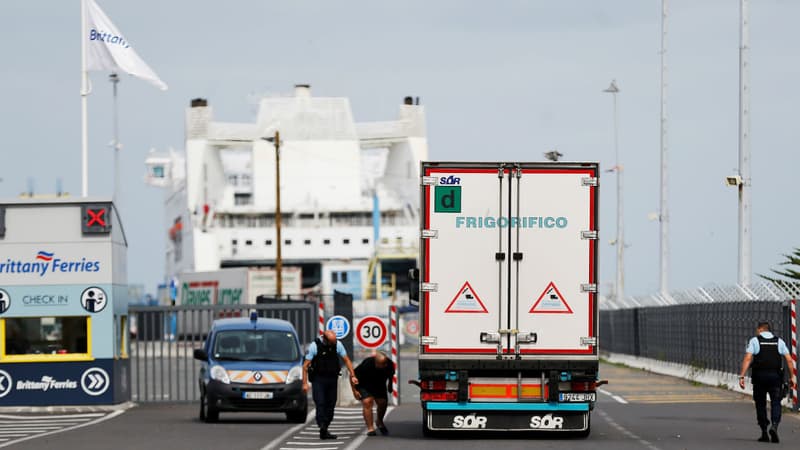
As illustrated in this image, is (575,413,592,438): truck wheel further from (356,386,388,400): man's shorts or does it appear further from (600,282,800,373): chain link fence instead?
(600,282,800,373): chain link fence

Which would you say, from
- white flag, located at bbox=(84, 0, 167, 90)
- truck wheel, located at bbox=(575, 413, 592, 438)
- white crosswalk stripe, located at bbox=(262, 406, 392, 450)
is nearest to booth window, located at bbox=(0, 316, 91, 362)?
white crosswalk stripe, located at bbox=(262, 406, 392, 450)

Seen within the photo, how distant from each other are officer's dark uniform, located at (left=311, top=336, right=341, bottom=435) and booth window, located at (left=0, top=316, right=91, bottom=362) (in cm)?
844

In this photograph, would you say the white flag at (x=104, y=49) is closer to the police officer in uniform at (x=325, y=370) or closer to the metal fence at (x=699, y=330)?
the police officer in uniform at (x=325, y=370)

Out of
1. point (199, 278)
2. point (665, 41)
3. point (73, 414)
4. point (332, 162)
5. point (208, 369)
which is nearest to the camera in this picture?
point (208, 369)

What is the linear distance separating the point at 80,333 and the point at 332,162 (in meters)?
79.6

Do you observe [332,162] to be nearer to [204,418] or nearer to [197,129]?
[197,129]

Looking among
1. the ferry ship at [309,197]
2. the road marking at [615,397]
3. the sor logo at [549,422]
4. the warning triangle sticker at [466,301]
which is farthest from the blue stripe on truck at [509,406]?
the ferry ship at [309,197]

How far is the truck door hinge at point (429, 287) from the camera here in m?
20.7

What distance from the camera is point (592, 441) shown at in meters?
20.8

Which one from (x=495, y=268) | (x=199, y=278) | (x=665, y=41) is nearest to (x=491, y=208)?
(x=495, y=268)

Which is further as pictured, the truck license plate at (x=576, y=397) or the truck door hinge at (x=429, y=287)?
the truck license plate at (x=576, y=397)

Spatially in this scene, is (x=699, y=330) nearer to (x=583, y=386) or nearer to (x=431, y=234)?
(x=583, y=386)

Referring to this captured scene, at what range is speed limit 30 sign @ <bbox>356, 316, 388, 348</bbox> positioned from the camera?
29000 mm

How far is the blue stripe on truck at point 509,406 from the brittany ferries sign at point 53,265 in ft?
35.6
